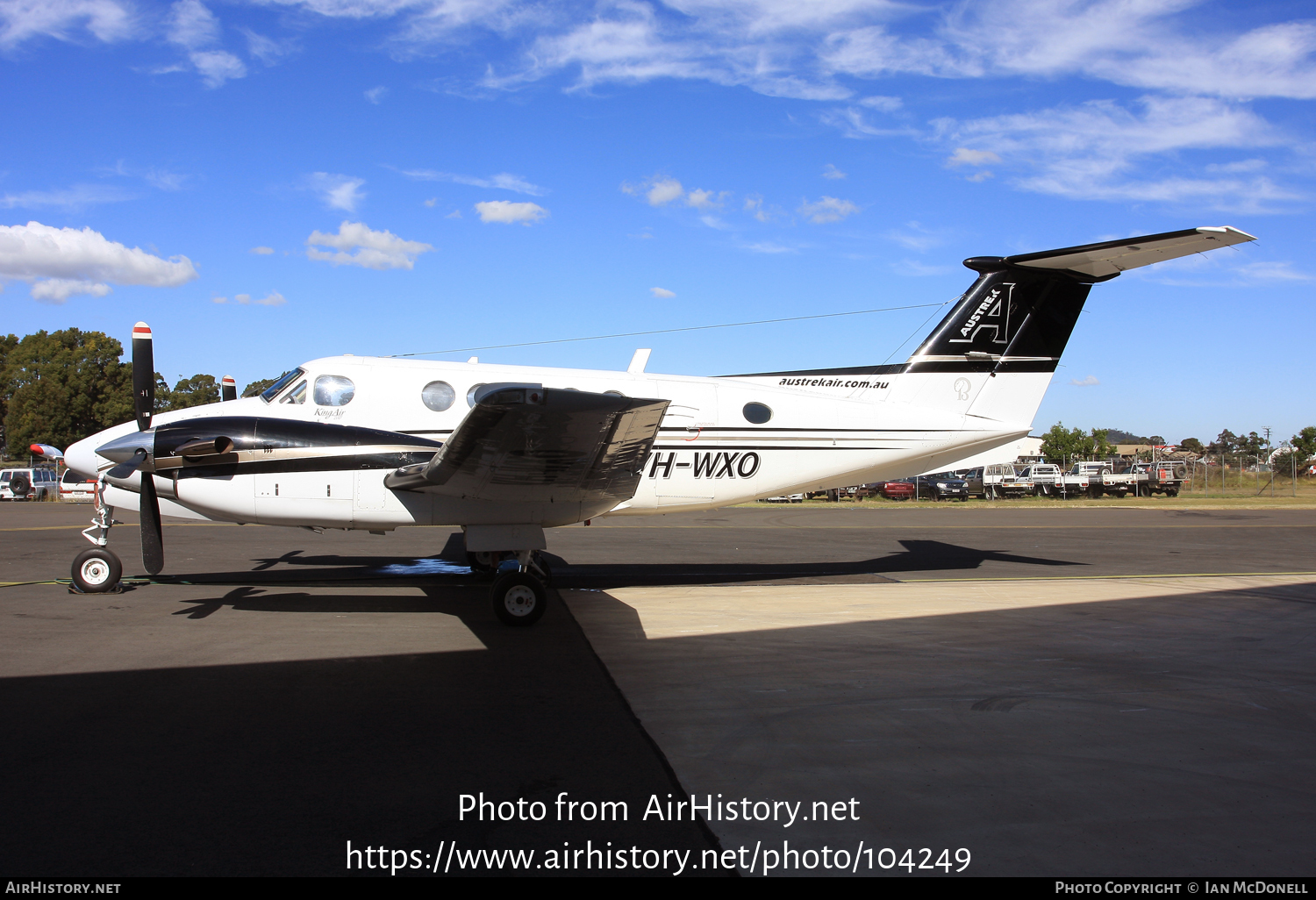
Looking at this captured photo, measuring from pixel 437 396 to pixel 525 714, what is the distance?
19.5 ft

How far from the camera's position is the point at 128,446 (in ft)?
28.6

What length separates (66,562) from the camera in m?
12.9

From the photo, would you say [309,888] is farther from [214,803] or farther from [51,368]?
[51,368]

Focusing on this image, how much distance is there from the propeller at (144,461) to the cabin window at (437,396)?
3172 millimetres

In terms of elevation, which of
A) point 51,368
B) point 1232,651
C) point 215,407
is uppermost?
point 51,368

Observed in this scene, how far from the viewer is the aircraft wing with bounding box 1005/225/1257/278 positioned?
Answer: 32.1ft

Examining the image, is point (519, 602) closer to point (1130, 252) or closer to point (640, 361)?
point (640, 361)

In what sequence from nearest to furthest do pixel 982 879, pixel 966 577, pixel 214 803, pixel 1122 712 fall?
pixel 982 879 < pixel 214 803 < pixel 1122 712 < pixel 966 577

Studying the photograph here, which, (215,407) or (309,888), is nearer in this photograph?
(309,888)

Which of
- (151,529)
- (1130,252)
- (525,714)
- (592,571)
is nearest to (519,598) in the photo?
(525,714)

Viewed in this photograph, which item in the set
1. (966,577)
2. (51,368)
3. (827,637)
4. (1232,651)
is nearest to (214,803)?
(827,637)

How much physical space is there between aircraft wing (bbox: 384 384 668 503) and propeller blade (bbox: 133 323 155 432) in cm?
346

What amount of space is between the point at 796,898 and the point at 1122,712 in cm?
374

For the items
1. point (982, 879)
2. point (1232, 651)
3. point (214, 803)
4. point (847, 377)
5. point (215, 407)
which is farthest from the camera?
point (847, 377)
